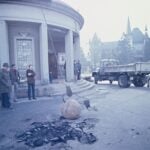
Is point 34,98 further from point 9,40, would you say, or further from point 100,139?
point 100,139

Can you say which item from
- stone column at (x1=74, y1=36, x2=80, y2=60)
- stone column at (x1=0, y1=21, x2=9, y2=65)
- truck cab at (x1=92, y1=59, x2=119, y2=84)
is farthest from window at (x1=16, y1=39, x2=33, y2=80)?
truck cab at (x1=92, y1=59, x2=119, y2=84)

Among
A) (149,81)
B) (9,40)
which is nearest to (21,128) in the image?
(9,40)

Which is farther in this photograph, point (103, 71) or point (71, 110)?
point (103, 71)

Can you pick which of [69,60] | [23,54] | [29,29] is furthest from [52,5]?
[69,60]

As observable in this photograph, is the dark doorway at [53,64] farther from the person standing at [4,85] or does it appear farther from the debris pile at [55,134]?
the debris pile at [55,134]

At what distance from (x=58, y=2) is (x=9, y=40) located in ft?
14.3

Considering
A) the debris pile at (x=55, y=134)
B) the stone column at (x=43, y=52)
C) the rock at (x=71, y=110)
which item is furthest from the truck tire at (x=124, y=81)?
the debris pile at (x=55, y=134)

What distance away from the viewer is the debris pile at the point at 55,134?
5.23m

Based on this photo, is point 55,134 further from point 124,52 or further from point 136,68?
point 124,52

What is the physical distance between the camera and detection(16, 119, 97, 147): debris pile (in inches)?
206

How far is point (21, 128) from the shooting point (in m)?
6.53

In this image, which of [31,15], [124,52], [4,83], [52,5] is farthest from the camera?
[124,52]

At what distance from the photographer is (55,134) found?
5.65m

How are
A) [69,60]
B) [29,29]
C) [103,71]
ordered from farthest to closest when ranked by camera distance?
1. [103,71]
2. [69,60]
3. [29,29]
